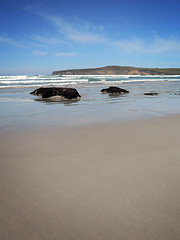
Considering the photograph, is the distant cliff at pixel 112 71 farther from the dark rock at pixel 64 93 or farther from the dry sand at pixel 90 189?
the dry sand at pixel 90 189

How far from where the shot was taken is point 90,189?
1523 mm

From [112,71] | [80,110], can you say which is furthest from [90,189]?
[112,71]

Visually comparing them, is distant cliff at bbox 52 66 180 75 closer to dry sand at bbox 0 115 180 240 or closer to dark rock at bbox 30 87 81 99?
dark rock at bbox 30 87 81 99

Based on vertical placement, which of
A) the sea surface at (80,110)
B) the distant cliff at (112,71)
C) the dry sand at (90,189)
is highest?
the distant cliff at (112,71)

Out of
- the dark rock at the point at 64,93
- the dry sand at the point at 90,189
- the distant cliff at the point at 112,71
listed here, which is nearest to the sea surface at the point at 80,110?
the dark rock at the point at 64,93

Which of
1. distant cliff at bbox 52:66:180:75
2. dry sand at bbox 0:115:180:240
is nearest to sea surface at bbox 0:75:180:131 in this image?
dry sand at bbox 0:115:180:240

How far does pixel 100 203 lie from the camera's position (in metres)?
1.35

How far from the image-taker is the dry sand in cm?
114

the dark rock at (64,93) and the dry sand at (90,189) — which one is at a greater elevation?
the dark rock at (64,93)

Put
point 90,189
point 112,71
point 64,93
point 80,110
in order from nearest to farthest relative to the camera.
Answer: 1. point 90,189
2. point 80,110
3. point 64,93
4. point 112,71

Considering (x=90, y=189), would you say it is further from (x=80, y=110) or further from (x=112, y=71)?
(x=112, y=71)

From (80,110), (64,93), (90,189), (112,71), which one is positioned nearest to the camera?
(90,189)

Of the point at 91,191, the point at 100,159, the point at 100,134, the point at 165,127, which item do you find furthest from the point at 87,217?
the point at 165,127

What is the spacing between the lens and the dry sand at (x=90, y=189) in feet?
3.75
